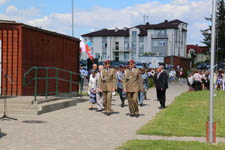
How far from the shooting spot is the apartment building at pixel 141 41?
10038 cm

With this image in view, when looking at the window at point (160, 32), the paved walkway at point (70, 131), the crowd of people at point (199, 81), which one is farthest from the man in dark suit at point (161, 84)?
the window at point (160, 32)

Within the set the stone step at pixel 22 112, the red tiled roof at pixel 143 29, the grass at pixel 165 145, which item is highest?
the red tiled roof at pixel 143 29

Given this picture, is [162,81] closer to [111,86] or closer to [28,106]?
[111,86]

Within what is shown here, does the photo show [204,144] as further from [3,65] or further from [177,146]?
[3,65]

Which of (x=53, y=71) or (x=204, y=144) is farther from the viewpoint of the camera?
(x=53, y=71)

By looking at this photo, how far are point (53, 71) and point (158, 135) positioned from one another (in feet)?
33.2

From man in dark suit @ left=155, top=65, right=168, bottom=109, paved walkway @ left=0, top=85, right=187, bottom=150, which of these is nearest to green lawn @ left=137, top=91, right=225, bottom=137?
paved walkway @ left=0, top=85, right=187, bottom=150

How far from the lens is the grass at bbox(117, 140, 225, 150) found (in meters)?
7.76

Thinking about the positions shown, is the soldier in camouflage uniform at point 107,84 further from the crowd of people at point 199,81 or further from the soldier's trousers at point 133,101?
the crowd of people at point 199,81

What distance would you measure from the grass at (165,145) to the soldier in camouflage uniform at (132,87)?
4995 mm

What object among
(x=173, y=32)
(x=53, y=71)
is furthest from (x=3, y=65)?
(x=173, y=32)

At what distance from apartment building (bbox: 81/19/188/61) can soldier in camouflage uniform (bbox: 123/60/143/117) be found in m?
81.8

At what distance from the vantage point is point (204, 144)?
813 cm

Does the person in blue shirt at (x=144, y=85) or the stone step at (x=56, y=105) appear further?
the person in blue shirt at (x=144, y=85)
